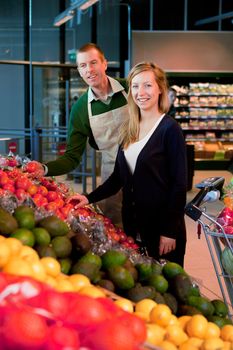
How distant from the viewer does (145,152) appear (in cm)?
300

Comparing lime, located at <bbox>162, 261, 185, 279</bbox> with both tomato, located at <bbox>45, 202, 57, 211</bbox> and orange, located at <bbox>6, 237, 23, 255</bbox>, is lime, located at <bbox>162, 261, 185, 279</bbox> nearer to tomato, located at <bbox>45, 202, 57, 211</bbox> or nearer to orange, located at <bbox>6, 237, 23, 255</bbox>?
orange, located at <bbox>6, 237, 23, 255</bbox>

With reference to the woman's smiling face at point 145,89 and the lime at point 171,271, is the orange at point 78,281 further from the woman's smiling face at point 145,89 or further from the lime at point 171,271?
the woman's smiling face at point 145,89

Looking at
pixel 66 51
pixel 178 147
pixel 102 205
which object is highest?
pixel 66 51

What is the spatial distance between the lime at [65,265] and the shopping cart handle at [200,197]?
672 millimetres

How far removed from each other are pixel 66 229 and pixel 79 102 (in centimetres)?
171

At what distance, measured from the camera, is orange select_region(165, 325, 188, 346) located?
167 centimetres

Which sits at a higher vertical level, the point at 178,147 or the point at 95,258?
the point at 178,147

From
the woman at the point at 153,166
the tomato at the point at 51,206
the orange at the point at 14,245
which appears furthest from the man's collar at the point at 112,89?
the orange at the point at 14,245

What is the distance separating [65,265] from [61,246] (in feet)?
0.27

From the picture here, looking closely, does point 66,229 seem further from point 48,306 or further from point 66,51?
point 66,51

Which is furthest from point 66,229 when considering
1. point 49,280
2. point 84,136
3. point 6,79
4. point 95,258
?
A: point 6,79

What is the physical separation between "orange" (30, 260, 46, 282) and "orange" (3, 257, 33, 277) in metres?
0.02

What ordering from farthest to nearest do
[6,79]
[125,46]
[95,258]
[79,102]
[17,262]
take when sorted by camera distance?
[125,46] → [6,79] → [79,102] → [95,258] → [17,262]

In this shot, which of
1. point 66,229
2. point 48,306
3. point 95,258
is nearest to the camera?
point 48,306
